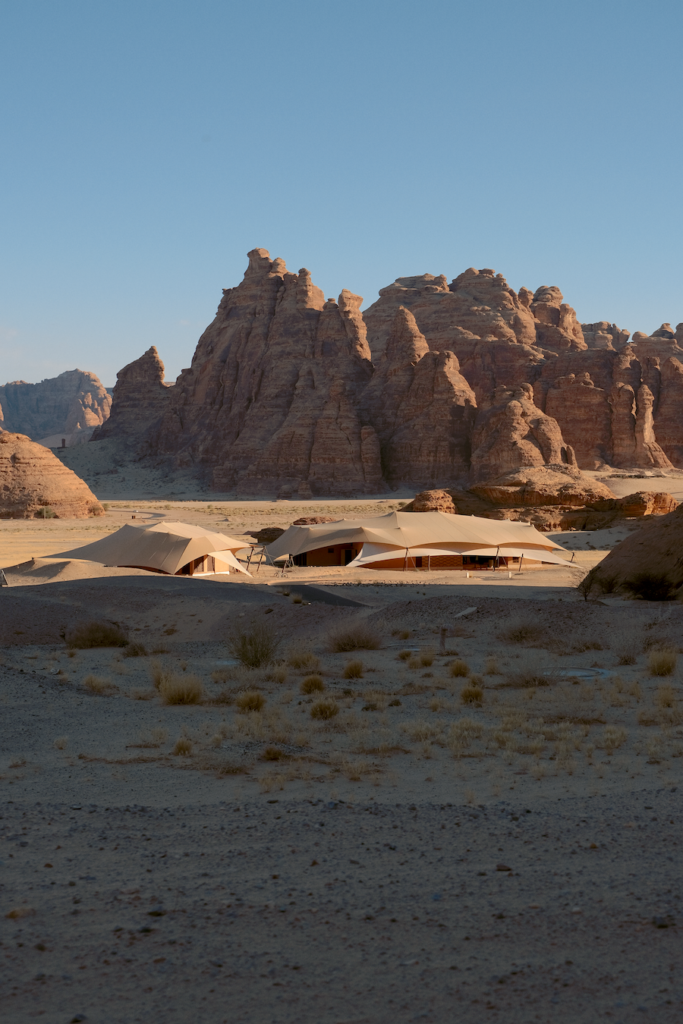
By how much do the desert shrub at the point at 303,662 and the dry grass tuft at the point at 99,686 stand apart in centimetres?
313

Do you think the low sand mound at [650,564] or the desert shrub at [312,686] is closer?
the desert shrub at [312,686]

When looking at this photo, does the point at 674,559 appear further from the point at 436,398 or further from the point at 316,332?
the point at 316,332

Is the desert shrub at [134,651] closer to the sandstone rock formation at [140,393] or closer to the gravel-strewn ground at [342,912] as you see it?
the gravel-strewn ground at [342,912]

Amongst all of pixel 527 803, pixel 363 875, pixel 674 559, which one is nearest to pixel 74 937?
pixel 363 875

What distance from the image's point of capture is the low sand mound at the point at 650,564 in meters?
21.7

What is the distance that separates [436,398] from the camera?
9344 cm

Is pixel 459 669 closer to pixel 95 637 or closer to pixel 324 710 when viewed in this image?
pixel 324 710

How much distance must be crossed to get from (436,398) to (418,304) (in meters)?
39.3

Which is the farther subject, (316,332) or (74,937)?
(316,332)

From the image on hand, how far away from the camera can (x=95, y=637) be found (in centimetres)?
1733

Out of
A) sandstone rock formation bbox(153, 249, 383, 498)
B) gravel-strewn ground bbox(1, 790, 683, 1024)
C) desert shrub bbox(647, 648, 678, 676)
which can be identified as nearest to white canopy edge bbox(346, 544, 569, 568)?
desert shrub bbox(647, 648, 678, 676)

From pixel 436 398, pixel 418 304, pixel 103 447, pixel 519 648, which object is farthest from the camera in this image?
pixel 418 304

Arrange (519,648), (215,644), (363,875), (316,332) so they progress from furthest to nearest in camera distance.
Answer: (316,332), (215,644), (519,648), (363,875)

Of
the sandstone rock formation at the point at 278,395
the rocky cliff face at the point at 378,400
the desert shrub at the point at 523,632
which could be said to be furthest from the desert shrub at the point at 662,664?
the sandstone rock formation at the point at 278,395
